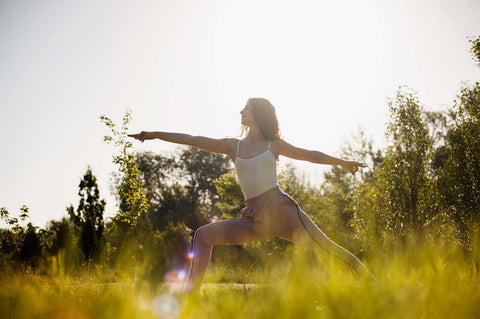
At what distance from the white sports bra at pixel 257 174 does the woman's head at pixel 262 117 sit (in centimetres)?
37

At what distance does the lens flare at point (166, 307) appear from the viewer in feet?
5.11

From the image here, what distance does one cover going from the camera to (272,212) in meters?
4.29

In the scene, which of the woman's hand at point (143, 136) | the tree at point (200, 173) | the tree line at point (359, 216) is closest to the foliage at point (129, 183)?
the tree line at point (359, 216)

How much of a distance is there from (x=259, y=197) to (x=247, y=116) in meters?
1.04

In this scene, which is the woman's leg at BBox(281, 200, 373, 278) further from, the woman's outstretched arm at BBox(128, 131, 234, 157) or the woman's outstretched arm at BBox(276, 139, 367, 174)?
the woman's outstretched arm at BBox(128, 131, 234, 157)

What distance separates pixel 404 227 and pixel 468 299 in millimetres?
13374

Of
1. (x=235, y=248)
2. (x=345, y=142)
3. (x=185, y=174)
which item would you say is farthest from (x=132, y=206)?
(x=185, y=174)

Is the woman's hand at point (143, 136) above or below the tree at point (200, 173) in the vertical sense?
below

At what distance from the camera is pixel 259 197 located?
4.44 meters

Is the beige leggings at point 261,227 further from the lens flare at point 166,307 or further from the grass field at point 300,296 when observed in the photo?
the lens flare at point 166,307

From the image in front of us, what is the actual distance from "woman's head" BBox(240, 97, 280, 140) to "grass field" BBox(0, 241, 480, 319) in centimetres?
287

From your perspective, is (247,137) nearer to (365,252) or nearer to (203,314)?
(365,252)

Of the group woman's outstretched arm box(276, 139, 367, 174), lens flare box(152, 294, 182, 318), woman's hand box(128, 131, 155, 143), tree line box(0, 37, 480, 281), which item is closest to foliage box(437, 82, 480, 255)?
tree line box(0, 37, 480, 281)

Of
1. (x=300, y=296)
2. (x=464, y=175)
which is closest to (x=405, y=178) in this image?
(x=464, y=175)
